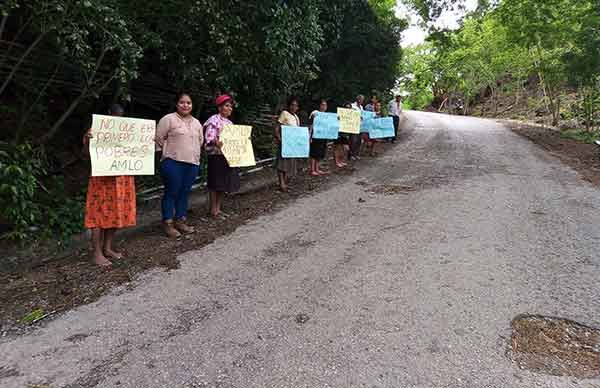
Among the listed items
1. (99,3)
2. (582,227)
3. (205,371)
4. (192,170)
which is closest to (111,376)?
(205,371)

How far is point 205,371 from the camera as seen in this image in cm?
267

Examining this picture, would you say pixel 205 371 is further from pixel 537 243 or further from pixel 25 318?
pixel 537 243

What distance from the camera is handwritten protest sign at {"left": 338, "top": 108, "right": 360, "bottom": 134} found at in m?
9.40

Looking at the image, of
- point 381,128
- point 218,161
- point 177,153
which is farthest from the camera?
point 381,128

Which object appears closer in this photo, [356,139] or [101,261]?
[101,261]

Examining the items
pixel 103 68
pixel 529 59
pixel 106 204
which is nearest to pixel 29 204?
pixel 106 204

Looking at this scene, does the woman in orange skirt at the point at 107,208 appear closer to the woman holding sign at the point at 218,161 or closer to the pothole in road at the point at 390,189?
A: the woman holding sign at the point at 218,161

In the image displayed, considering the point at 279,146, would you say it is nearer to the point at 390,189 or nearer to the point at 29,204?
the point at 390,189

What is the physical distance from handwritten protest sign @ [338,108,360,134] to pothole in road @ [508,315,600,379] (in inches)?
260

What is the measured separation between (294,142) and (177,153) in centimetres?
309

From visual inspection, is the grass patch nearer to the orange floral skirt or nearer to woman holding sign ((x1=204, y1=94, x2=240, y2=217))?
woman holding sign ((x1=204, y1=94, x2=240, y2=217))

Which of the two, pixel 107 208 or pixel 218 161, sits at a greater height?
pixel 218 161

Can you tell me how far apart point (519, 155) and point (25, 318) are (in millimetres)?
11419

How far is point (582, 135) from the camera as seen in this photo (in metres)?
15.4
